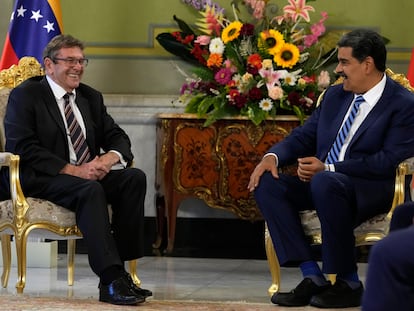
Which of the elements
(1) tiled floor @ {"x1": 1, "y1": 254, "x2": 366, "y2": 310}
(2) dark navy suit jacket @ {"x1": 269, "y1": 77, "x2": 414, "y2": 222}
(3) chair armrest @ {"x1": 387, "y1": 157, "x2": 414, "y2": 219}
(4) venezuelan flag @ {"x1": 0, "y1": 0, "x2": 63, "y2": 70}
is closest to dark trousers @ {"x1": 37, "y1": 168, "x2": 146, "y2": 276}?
(1) tiled floor @ {"x1": 1, "y1": 254, "x2": 366, "y2": 310}

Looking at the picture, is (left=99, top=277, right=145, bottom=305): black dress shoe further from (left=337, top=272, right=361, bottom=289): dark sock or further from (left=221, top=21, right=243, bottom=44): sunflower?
(left=221, top=21, right=243, bottom=44): sunflower

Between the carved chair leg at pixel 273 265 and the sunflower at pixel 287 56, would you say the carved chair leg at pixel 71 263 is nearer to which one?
the carved chair leg at pixel 273 265

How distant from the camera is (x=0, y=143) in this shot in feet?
18.7

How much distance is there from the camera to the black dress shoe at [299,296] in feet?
15.7

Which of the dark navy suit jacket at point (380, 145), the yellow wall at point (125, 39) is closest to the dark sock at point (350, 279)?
the dark navy suit jacket at point (380, 145)

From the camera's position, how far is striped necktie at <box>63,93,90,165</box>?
5.43m

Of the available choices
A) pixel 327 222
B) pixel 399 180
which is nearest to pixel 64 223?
pixel 327 222

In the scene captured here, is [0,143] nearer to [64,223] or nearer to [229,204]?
[64,223]

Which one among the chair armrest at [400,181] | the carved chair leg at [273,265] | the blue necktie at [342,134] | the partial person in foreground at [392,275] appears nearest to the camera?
the partial person in foreground at [392,275]

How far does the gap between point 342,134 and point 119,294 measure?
52.0 inches

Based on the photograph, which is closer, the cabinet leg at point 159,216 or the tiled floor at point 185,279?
the tiled floor at point 185,279

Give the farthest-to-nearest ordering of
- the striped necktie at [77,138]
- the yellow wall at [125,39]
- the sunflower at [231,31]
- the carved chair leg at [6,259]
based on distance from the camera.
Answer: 1. the yellow wall at [125,39]
2. the sunflower at [231,31]
3. the carved chair leg at [6,259]
4. the striped necktie at [77,138]

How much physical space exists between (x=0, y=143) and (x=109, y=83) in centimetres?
210

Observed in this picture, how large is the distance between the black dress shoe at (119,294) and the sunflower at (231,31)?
→ 2561mm
